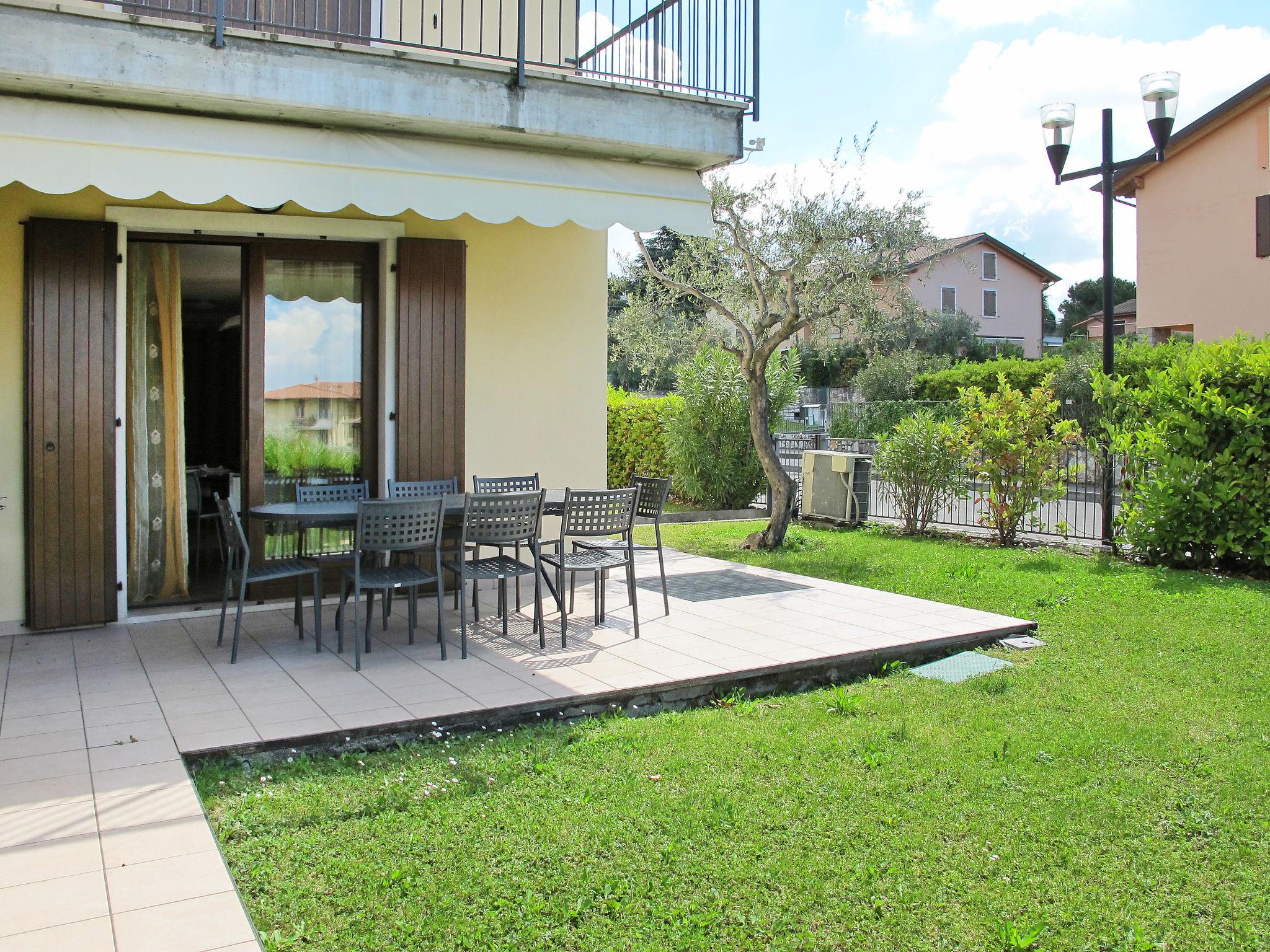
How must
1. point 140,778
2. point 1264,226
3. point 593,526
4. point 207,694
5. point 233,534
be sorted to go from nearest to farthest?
1. point 140,778
2. point 207,694
3. point 233,534
4. point 593,526
5. point 1264,226

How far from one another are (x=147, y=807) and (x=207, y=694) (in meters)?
1.54

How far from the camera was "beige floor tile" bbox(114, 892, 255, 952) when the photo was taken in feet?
9.64

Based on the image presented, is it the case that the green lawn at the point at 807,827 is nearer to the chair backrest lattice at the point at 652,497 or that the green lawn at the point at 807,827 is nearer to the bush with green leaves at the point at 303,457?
the chair backrest lattice at the point at 652,497

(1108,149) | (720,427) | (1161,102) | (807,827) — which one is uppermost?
(1161,102)

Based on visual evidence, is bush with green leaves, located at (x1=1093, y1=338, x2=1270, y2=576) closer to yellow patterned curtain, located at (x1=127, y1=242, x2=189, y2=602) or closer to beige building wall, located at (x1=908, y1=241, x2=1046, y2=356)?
yellow patterned curtain, located at (x1=127, y1=242, x2=189, y2=602)

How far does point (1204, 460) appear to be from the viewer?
30.9 ft

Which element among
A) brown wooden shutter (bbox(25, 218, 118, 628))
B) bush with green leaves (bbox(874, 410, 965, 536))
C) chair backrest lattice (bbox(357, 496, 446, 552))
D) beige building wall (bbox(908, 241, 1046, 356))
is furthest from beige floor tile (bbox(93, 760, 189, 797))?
beige building wall (bbox(908, 241, 1046, 356))

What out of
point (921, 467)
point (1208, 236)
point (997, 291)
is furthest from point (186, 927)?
point (997, 291)

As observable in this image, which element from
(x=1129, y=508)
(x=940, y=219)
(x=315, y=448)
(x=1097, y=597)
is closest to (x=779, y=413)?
(x=940, y=219)

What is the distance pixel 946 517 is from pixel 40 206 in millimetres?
11158

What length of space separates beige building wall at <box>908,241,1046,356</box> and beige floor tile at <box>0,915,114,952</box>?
45.4 m

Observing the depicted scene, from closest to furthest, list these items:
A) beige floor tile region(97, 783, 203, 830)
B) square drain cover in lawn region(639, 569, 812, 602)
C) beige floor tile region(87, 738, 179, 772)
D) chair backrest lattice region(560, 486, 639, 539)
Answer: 1. beige floor tile region(97, 783, 203, 830)
2. beige floor tile region(87, 738, 179, 772)
3. chair backrest lattice region(560, 486, 639, 539)
4. square drain cover in lawn region(639, 569, 812, 602)

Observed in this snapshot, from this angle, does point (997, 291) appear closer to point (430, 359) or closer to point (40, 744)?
point (430, 359)

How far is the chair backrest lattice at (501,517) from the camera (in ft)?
21.0
